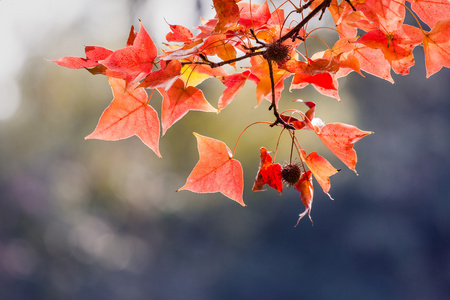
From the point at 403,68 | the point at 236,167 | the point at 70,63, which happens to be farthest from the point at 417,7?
the point at 70,63

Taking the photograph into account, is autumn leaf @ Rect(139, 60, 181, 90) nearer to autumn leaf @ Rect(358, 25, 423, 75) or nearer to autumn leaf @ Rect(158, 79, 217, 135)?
autumn leaf @ Rect(158, 79, 217, 135)

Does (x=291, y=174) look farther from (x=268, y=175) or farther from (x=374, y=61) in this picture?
(x=374, y=61)

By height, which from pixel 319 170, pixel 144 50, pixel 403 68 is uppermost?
pixel 144 50

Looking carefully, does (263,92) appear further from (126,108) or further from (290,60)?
(126,108)

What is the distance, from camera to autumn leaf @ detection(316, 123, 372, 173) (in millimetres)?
433

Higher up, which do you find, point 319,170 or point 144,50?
point 144,50

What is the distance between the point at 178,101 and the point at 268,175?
15 cm

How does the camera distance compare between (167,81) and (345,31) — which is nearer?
(167,81)

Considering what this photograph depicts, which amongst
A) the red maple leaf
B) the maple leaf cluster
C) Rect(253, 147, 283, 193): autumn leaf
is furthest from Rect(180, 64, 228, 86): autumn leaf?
the red maple leaf

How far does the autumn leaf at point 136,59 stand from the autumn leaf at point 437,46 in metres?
0.28

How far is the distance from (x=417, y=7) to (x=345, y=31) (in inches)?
3.6

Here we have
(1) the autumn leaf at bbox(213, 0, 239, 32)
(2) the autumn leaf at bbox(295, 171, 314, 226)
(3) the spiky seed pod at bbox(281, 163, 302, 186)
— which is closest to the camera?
(1) the autumn leaf at bbox(213, 0, 239, 32)

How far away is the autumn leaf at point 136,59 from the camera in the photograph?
0.38 meters

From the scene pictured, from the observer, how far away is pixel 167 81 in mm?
375
